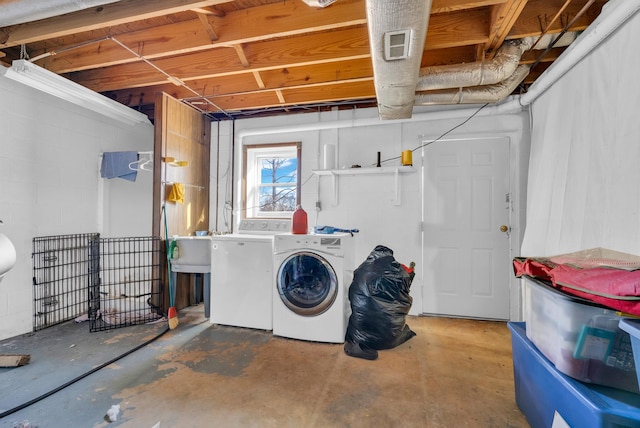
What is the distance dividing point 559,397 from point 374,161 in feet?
8.11

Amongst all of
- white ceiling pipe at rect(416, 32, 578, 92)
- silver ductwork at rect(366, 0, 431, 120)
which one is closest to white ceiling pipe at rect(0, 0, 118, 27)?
silver ductwork at rect(366, 0, 431, 120)

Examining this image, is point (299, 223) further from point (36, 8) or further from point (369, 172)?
point (36, 8)

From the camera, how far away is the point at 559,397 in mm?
1140

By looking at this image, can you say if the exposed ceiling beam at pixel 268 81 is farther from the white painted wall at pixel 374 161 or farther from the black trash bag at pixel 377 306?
the black trash bag at pixel 377 306

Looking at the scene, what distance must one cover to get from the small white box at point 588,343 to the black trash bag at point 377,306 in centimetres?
108

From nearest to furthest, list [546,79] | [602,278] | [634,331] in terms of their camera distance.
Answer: [634,331] < [602,278] < [546,79]

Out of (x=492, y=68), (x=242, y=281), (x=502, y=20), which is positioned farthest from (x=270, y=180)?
(x=502, y=20)

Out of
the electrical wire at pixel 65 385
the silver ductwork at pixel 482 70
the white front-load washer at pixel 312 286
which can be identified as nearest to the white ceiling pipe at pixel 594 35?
the silver ductwork at pixel 482 70

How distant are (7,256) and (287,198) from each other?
238 cm

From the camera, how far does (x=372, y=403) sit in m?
1.62

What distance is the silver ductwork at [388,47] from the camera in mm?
1288

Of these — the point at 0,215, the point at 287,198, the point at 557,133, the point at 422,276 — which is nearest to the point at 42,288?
the point at 0,215

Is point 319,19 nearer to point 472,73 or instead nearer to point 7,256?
point 472,73

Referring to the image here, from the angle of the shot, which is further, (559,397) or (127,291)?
(127,291)
